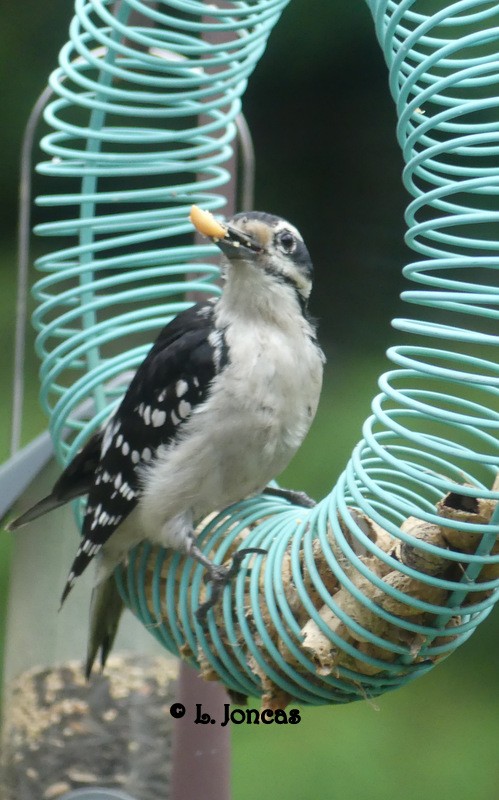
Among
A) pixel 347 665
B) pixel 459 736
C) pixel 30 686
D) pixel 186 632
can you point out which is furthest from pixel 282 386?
pixel 459 736

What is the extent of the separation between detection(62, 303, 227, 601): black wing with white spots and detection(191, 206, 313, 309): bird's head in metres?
0.10

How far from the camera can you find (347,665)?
142 centimetres

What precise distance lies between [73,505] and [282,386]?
455mm

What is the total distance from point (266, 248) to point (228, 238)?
0.10m

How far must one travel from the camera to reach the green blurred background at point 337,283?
10.2ft

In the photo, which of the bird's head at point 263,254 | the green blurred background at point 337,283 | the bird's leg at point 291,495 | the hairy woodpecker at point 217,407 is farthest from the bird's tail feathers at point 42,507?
the green blurred background at point 337,283

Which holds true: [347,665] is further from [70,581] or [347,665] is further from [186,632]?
[70,581]

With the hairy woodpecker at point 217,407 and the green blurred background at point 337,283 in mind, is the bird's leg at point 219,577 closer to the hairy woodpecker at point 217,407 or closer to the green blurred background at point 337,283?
the hairy woodpecker at point 217,407

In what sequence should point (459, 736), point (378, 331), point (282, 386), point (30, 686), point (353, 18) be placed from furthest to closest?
point (378, 331), point (353, 18), point (459, 736), point (30, 686), point (282, 386)

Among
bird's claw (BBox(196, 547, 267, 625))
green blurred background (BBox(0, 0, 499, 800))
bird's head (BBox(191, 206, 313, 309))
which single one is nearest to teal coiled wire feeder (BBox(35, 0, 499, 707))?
bird's claw (BBox(196, 547, 267, 625))

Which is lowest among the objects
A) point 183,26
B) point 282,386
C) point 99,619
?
point 99,619

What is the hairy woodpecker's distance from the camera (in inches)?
69.0

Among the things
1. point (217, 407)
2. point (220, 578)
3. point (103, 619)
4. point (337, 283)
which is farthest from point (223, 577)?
point (337, 283)

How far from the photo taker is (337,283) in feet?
13.8
